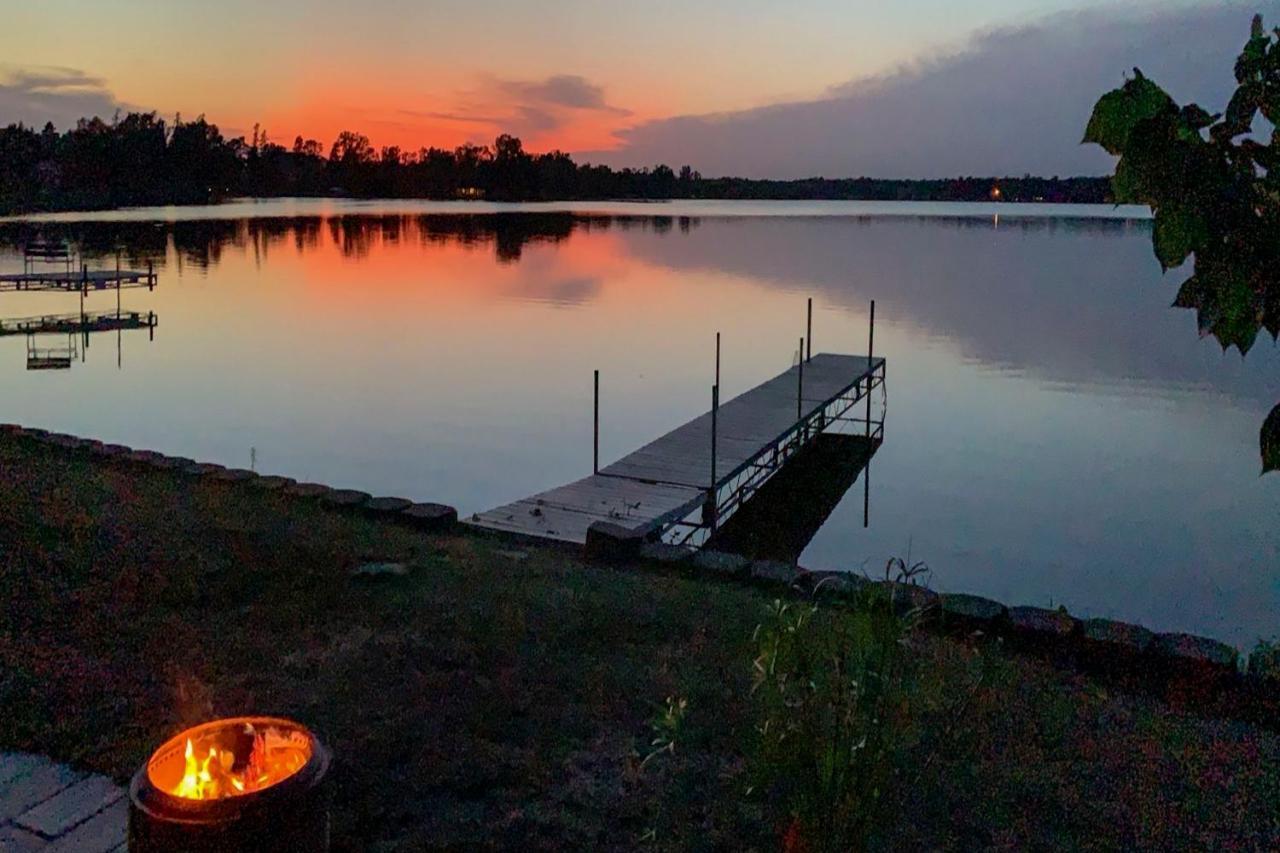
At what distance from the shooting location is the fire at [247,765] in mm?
2387

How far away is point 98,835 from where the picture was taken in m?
3.15

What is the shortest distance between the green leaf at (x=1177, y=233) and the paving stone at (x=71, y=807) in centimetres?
317

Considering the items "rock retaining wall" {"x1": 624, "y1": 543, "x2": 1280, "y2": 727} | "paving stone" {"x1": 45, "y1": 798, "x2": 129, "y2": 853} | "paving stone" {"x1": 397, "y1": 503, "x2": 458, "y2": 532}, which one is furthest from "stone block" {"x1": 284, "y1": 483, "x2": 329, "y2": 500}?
"paving stone" {"x1": 45, "y1": 798, "x2": 129, "y2": 853}

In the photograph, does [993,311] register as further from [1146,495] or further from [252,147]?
[252,147]

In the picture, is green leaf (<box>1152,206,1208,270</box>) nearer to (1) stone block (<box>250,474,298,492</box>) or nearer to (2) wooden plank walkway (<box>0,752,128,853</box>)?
(2) wooden plank walkway (<box>0,752,128,853</box>)

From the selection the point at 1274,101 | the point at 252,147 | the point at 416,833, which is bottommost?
the point at 416,833

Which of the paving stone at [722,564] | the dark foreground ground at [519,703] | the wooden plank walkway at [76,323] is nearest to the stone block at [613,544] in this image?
the paving stone at [722,564]

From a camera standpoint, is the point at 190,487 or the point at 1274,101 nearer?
the point at 1274,101

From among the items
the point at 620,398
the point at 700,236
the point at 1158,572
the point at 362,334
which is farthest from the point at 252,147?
the point at 1158,572

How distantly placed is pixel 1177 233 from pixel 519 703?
3.04 meters

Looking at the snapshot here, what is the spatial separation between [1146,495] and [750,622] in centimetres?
1100

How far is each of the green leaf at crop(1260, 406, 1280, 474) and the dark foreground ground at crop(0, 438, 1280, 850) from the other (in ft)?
4.89

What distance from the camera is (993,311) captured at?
109 ft

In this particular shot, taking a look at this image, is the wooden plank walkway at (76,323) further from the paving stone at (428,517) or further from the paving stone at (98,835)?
the paving stone at (98,835)
